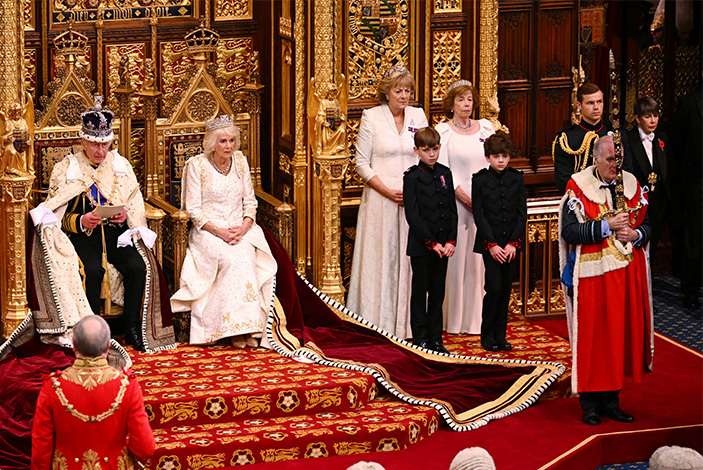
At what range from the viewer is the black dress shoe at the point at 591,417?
848 centimetres

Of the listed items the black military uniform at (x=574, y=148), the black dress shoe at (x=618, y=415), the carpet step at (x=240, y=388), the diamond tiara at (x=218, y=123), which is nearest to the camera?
the carpet step at (x=240, y=388)

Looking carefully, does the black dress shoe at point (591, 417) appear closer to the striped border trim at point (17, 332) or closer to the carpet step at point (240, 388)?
the carpet step at point (240, 388)

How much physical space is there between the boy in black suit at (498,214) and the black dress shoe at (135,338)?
2278mm

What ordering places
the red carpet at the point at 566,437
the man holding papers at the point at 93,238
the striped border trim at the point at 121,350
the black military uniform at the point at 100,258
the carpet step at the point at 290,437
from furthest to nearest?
the black military uniform at the point at 100,258 → the man holding papers at the point at 93,238 → the striped border trim at the point at 121,350 → the red carpet at the point at 566,437 → the carpet step at the point at 290,437

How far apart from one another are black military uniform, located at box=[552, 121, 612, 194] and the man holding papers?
8.96ft

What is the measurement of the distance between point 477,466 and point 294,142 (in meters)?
5.44

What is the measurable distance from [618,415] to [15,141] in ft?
13.3

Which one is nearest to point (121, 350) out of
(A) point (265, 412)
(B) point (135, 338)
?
(B) point (135, 338)

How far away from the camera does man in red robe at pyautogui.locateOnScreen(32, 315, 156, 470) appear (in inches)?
241

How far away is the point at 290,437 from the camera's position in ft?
26.1

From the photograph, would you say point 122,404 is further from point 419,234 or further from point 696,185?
point 696,185

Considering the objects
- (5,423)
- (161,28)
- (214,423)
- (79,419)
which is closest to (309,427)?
(214,423)

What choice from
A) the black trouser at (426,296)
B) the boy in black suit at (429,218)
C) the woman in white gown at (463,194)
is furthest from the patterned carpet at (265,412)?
the woman in white gown at (463,194)

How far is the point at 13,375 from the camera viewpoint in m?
8.40
